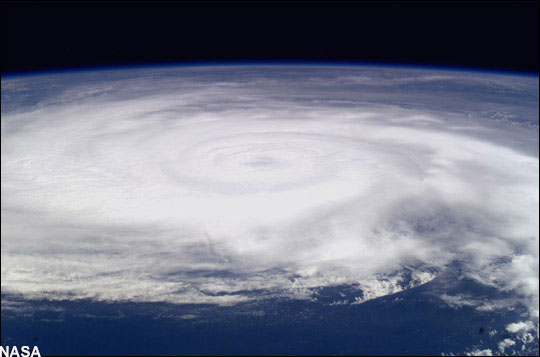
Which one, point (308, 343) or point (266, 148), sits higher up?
point (266, 148)

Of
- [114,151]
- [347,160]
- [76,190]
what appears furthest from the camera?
[114,151]

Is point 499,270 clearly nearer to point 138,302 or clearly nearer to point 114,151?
point 138,302

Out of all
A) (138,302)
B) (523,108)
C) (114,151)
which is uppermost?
(523,108)

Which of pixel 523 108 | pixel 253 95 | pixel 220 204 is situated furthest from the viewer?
pixel 253 95

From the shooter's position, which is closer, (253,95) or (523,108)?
(523,108)

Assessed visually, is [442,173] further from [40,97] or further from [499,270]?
[40,97]

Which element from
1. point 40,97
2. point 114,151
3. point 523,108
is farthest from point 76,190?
point 523,108

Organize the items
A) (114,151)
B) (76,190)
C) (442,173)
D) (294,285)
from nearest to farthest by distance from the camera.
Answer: (294,285)
(76,190)
(442,173)
(114,151)

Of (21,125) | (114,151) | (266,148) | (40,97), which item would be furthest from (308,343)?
(40,97)

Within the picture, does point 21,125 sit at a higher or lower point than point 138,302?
higher
